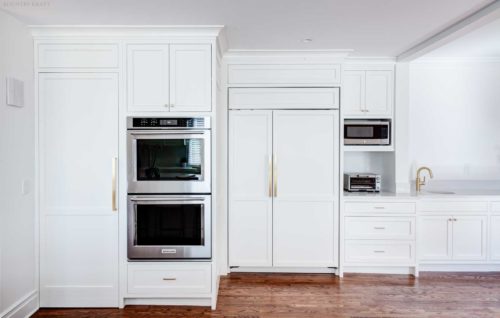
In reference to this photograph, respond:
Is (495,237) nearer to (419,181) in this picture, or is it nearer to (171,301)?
(419,181)

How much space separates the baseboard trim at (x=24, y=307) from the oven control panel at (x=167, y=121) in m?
1.63

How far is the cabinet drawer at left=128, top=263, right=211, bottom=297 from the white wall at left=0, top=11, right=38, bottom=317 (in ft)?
2.73

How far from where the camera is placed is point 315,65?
3730 mm

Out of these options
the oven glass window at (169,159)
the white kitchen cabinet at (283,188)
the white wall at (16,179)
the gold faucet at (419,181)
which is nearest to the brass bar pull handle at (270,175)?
the white kitchen cabinet at (283,188)

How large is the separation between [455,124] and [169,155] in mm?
3500

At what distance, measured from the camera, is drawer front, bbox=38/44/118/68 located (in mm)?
2994

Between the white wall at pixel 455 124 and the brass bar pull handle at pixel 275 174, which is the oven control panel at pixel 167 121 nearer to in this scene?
the brass bar pull handle at pixel 275 174

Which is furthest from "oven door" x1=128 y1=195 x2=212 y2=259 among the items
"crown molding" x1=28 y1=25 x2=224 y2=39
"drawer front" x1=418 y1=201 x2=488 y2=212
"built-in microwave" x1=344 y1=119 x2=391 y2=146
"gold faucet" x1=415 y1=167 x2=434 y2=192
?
"gold faucet" x1=415 y1=167 x2=434 y2=192

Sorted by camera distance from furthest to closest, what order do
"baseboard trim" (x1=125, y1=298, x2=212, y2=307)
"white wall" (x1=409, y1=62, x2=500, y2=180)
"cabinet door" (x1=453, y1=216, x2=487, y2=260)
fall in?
"white wall" (x1=409, y1=62, x2=500, y2=180) → "cabinet door" (x1=453, y1=216, x2=487, y2=260) → "baseboard trim" (x1=125, y1=298, x2=212, y2=307)

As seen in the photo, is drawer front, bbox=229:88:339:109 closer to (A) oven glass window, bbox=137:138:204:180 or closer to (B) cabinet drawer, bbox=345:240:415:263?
(A) oven glass window, bbox=137:138:204:180

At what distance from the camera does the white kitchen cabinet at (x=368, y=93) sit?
3982 mm

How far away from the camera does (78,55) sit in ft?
9.87

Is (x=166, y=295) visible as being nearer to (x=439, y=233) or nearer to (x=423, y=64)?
(x=439, y=233)

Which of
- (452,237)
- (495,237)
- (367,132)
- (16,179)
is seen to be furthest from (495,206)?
(16,179)
